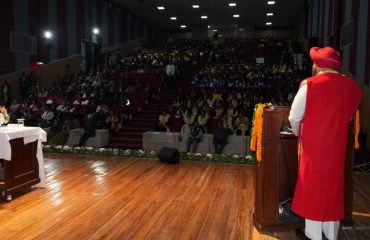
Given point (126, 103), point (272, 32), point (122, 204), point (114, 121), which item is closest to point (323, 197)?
point (122, 204)

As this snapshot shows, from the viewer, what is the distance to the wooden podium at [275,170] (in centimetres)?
354

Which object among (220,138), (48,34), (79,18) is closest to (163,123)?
(220,138)

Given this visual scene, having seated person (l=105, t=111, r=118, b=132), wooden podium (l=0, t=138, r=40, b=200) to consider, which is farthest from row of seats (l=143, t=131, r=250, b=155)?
wooden podium (l=0, t=138, r=40, b=200)

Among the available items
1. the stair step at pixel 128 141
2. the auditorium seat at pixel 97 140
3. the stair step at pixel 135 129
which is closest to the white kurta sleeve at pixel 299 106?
the auditorium seat at pixel 97 140

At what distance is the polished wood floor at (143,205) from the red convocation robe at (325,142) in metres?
0.60

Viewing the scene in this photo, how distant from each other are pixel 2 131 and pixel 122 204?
176 centimetres

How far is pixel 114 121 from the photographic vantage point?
1090 cm

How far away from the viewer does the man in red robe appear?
3.08 m

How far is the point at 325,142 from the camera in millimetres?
3092

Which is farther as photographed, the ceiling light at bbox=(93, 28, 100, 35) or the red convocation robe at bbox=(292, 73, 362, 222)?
the ceiling light at bbox=(93, 28, 100, 35)

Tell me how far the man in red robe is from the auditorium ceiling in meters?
18.6

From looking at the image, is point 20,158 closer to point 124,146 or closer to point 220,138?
point 220,138

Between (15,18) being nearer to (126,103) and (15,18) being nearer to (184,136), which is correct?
(126,103)

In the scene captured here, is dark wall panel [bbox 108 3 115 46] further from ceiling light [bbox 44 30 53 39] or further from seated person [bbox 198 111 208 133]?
seated person [bbox 198 111 208 133]
